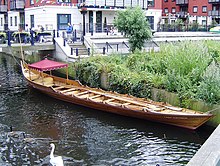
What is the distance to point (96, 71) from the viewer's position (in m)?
21.8

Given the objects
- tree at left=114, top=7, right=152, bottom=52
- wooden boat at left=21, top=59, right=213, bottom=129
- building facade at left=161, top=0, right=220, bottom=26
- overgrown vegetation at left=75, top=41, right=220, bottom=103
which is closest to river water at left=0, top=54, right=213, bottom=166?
wooden boat at left=21, top=59, right=213, bottom=129

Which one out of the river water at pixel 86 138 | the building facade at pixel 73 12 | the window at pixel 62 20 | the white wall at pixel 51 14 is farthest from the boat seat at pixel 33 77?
the window at pixel 62 20

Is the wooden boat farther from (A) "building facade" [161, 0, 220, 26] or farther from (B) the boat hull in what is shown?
(A) "building facade" [161, 0, 220, 26]

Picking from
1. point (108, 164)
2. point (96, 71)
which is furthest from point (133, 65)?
point (108, 164)

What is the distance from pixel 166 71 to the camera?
1836cm

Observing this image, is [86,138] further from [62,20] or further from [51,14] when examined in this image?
[62,20]

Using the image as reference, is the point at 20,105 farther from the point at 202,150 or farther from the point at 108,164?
the point at 202,150

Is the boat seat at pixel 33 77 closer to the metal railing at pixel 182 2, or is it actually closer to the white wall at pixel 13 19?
the white wall at pixel 13 19

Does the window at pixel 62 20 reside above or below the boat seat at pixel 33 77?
above

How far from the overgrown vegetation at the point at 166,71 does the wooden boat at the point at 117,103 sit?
0.92m

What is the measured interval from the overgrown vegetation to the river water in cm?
202

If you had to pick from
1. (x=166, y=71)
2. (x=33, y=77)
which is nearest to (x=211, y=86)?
(x=166, y=71)

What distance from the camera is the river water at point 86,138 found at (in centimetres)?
1202

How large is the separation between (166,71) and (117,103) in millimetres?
3238
